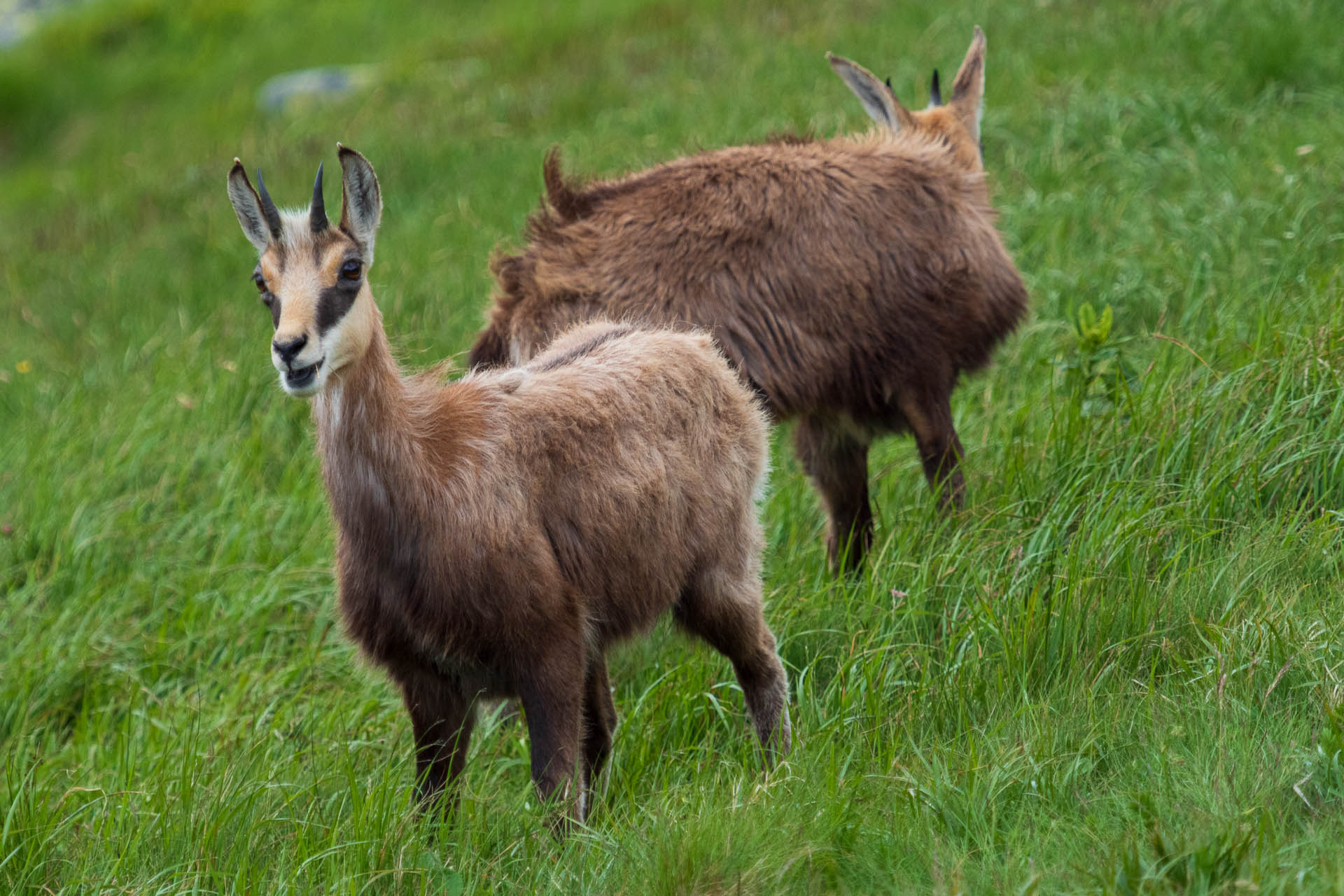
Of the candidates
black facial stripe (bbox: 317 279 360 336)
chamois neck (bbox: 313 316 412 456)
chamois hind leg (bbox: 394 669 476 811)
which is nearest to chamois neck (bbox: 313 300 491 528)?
chamois neck (bbox: 313 316 412 456)

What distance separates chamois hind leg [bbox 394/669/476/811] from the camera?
12.6ft

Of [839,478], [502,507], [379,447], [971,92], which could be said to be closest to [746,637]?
[502,507]

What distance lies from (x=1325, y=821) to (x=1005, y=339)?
331 cm

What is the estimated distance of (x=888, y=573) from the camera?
4637mm

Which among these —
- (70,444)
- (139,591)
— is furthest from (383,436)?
(70,444)

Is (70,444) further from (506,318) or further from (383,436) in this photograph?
(383,436)

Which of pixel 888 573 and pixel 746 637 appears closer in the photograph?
pixel 746 637

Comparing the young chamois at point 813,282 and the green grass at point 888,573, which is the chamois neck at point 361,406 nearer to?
the green grass at point 888,573

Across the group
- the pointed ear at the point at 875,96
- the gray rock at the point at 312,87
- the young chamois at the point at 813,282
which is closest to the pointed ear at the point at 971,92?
the pointed ear at the point at 875,96

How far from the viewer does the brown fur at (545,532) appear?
12.0 feet

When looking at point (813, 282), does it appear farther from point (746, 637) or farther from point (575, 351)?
point (746, 637)

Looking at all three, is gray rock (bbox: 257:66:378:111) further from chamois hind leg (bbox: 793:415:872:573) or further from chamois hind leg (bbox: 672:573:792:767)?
chamois hind leg (bbox: 672:573:792:767)

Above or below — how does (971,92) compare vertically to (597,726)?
above

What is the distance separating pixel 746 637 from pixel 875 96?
11.0ft
